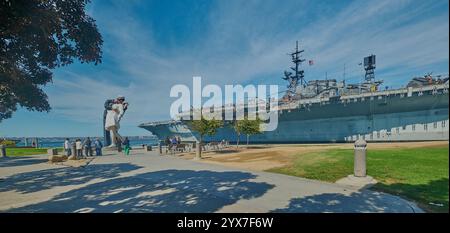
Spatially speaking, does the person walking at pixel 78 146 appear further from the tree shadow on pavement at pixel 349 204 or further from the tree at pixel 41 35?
the tree shadow on pavement at pixel 349 204

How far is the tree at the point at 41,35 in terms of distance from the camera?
19.3 ft

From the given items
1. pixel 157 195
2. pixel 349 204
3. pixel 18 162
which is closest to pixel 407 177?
pixel 349 204

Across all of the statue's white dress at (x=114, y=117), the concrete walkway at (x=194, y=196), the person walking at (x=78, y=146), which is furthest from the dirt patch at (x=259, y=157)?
the statue's white dress at (x=114, y=117)

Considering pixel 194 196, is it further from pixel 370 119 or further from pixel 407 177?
pixel 370 119

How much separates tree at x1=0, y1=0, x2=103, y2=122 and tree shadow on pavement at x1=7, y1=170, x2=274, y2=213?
4.59 meters

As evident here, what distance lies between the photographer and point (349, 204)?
530 cm

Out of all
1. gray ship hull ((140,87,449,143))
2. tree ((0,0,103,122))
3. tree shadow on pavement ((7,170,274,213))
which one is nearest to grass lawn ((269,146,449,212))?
tree shadow on pavement ((7,170,274,213))

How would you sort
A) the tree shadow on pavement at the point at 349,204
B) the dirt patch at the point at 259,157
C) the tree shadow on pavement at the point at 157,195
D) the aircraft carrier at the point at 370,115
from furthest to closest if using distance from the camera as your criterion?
the aircraft carrier at the point at 370,115 < the dirt patch at the point at 259,157 < the tree shadow on pavement at the point at 157,195 < the tree shadow on pavement at the point at 349,204

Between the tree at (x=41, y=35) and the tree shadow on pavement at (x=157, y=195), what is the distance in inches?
181

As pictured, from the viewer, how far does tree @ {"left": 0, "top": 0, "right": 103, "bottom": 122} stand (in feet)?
19.3

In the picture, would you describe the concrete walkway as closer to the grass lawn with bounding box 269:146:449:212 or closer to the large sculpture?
the grass lawn with bounding box 269:146:449:212
